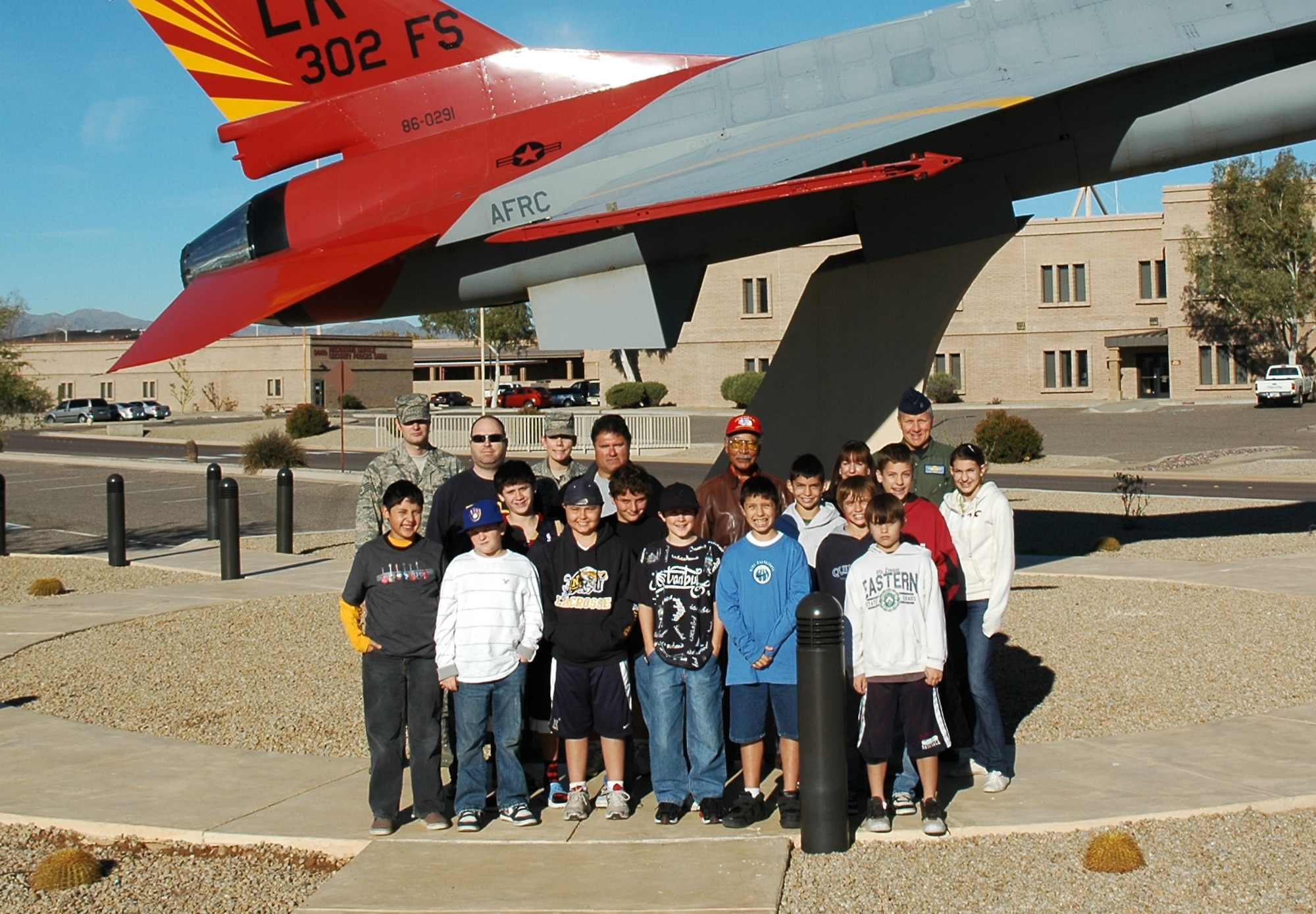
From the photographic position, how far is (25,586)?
13664 millimetres

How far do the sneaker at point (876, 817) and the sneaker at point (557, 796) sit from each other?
4.99ft

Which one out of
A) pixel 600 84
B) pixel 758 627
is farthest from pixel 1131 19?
pixel 758 627

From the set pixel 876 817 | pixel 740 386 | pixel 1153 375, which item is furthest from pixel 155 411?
pixel 876 817

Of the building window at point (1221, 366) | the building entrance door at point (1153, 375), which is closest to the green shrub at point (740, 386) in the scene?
the building entrance door at point (1153, 375)

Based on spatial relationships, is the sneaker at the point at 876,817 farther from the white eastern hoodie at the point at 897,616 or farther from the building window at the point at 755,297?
the building window at the point at 755,297

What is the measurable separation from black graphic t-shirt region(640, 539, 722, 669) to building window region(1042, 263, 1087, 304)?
5351 centimetres

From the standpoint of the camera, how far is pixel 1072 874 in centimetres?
495

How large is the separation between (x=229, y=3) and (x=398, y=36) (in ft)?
4.93

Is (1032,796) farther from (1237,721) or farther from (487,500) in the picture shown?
(487,500)

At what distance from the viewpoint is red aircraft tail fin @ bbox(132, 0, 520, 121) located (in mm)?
10438

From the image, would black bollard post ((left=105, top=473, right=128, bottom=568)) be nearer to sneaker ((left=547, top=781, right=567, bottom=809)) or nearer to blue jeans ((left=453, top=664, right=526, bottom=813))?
sneaker ((left=547, top=781, right=567, bottom=809))

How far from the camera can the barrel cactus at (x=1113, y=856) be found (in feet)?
16.2

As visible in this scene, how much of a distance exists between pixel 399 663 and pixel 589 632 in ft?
3.07

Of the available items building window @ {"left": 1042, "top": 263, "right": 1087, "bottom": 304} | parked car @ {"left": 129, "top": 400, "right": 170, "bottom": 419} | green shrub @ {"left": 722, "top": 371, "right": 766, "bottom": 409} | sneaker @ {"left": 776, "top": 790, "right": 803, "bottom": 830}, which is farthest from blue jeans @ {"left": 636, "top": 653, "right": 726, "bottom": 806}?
parked car @ {"left": 129, "top": 400, "right": 170, "bottom": 419}
